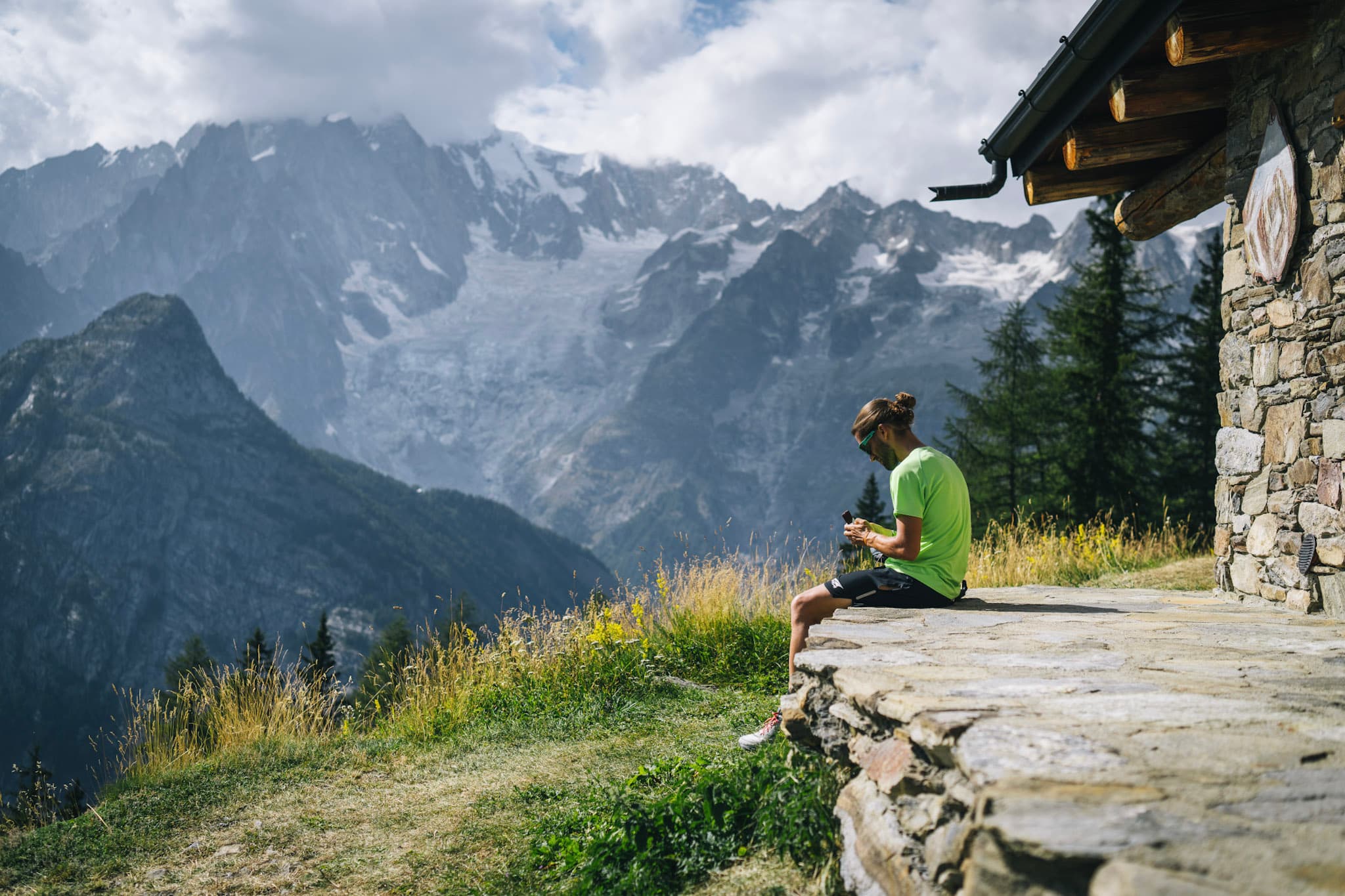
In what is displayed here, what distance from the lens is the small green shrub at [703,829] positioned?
329 centimetres

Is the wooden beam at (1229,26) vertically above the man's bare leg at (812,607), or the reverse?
the wooden beam at (1229,26)

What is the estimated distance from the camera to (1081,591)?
6723mm

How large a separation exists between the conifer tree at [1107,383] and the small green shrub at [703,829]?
2075 cm

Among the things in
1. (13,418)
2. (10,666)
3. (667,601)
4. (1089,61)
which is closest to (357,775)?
(667,601)

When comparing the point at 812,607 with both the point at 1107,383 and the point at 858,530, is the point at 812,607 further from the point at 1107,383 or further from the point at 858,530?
the point at 1107,383

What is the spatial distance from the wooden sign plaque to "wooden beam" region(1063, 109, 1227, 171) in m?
0.92

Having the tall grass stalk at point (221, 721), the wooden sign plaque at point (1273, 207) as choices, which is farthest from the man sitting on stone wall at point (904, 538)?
the tall grass stalk at point (221, 721)

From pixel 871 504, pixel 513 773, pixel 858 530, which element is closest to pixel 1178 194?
pixel 858 530

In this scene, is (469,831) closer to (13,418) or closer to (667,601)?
(667,601)

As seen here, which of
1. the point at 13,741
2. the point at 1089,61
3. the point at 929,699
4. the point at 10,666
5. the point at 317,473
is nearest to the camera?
the point at 929,699

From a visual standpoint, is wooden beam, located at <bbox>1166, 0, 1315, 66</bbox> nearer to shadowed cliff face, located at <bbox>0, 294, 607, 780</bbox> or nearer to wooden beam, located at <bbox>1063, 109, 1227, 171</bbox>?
wooden beam, located at <bbox>1063, 109, 1227, 171</bbox>

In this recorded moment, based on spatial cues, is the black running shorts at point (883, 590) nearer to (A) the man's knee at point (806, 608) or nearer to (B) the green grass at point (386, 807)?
(A) the man's knee at point (806, 608)

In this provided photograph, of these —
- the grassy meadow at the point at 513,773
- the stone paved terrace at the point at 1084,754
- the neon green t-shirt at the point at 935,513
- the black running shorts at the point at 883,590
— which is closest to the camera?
the stone paved terrace at the point at 1084,754

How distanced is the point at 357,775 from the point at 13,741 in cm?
11572
